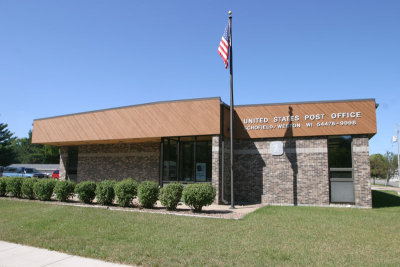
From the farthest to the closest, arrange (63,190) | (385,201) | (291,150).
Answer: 1. (385,201)
2. (291,150)
3. (63,190)

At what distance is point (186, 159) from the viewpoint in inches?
665

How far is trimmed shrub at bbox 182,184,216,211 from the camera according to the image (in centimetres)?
1138

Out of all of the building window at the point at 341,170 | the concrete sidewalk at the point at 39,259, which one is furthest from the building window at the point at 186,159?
the concrete sidewalk at the point at 39,259

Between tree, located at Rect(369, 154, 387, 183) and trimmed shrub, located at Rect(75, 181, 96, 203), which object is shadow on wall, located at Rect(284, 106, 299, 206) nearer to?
trimmed shrub, located at Rect(75, 181, 96, 203)

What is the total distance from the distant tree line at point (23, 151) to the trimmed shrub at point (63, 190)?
140ft

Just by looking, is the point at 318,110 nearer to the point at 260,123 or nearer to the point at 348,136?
the point at 348,136

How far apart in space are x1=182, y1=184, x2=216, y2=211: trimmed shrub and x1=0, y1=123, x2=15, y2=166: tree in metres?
48.7

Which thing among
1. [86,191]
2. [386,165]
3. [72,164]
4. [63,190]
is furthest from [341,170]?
[386,165]

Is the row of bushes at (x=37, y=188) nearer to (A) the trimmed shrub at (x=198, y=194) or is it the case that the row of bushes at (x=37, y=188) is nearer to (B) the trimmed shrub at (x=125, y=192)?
(B) the trimmed shrub at (x=125, y=192)

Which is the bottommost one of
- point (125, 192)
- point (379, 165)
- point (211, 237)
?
point (211, 237)

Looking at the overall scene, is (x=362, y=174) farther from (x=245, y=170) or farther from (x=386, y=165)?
(x=386, y=165)

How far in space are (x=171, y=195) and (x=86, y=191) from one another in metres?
4.44

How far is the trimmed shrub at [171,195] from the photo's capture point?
11.6m

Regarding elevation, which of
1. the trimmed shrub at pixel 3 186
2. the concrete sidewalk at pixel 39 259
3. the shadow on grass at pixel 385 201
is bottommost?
the shadow on grass at pixel 385 201
